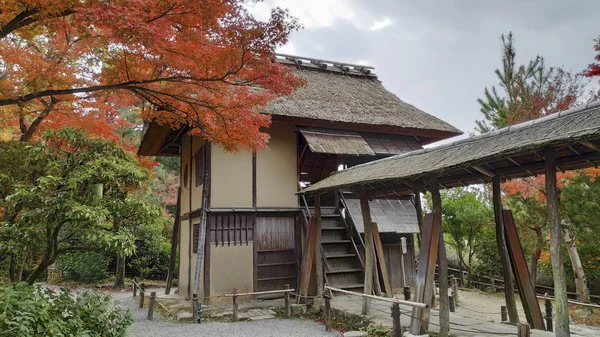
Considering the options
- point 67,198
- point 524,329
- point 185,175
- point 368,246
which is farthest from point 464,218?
point 67,198

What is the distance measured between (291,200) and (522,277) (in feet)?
20.0

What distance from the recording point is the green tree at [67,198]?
555cm

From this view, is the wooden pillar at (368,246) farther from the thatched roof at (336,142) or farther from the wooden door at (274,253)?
the wooden door at (274,253)

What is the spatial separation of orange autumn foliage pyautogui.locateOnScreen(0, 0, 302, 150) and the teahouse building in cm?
252

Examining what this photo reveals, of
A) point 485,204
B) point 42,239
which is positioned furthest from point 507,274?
point 485,204

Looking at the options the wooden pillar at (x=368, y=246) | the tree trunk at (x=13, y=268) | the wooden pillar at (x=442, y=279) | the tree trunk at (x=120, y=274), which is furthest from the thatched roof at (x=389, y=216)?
the tree trunk at (x=120, y=274)

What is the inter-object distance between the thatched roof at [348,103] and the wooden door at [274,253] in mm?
2966

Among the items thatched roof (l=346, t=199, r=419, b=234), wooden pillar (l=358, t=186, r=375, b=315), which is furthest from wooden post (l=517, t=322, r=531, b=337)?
thatched roof (l=346, t=199, r=419, b=234)

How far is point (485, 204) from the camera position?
16.1m

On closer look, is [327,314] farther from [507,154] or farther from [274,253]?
[507,154]

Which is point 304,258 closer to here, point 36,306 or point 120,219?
point 120,219

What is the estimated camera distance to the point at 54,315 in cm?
498

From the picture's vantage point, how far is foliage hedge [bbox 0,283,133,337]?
430 cm

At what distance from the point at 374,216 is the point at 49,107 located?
884cm
